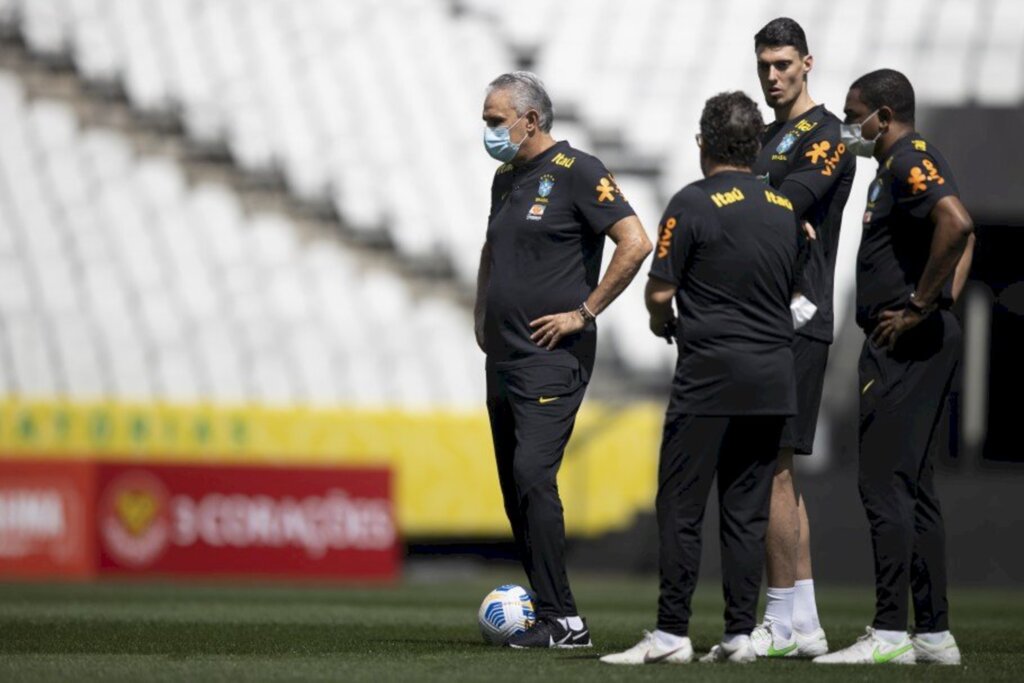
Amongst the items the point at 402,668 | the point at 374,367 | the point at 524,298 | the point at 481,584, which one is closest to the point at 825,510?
the point at 481,584

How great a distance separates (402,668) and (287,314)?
1303 cm

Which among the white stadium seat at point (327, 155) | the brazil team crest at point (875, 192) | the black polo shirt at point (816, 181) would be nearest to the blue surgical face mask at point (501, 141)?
the black polo shirt at point (816, 181)

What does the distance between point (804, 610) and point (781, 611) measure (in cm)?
24

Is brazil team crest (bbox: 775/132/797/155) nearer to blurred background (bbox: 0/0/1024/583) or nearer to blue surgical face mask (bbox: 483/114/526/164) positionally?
blue surgical face mask (bbox: 483/114/526/164)

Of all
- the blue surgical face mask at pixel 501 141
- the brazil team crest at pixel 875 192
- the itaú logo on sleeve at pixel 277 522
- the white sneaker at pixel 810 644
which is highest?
the blue surgical face mask at pixel 501 141

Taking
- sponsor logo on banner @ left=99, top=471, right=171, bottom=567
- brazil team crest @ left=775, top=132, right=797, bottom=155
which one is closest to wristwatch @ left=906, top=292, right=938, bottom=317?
brazil team crest @ left=775, top=132, right=797, bottom=155

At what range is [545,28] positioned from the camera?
2138 centimetres

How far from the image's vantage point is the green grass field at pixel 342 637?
635cm

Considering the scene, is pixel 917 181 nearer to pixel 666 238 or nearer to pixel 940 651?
pixel 666 238

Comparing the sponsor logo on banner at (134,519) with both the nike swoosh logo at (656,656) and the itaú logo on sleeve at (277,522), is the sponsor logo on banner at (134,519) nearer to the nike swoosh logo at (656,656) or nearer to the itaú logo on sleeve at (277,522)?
the itaú logo on sleeve at (277,522)

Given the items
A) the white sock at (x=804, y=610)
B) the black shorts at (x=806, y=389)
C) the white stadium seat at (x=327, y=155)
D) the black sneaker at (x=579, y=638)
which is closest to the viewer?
the black shorts at (x=806, y=389)

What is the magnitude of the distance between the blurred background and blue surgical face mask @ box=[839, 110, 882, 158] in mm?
8863

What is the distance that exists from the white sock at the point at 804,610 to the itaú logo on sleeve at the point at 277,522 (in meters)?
8.44

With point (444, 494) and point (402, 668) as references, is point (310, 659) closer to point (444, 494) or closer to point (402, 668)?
point (402, 668)
